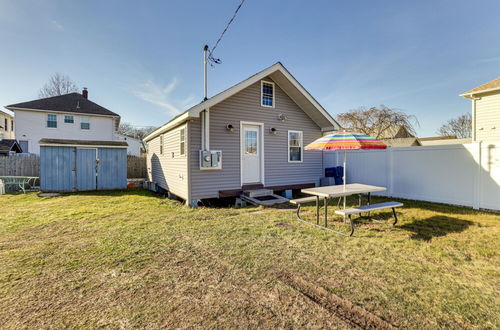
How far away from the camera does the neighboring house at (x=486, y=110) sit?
9.94 m

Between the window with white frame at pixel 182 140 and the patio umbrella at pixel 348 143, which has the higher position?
the window with white frame at pixel 182 140

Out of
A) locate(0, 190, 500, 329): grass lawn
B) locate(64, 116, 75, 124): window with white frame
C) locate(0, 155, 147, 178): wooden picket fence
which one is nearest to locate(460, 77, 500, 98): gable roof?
locate(0, 190, 500, 329): grass lawn

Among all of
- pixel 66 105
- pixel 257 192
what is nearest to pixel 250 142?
pixel 257 192

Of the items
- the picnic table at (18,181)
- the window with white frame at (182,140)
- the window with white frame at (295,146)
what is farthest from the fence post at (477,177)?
the picnic table at (18,181)

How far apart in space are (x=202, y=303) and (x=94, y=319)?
3.23 ft

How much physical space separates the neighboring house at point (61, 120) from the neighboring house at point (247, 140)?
41.2ft

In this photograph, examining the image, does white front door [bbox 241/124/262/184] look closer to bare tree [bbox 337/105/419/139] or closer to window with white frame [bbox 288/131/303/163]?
window with white frame [bbox 288/131/303/163]

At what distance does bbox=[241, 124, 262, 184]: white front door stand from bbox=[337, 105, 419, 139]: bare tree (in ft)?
74.3

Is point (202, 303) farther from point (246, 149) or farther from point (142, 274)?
point (246, 149)

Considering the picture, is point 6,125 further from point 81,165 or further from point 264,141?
point 264,141

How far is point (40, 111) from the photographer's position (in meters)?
17.2

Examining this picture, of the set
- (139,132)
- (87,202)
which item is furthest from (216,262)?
(139,132)

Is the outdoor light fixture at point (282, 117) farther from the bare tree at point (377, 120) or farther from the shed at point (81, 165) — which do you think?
the bare tree at point (377, 120)

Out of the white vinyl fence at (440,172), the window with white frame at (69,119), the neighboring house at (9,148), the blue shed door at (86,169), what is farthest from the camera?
the window with white frame at (69,119)
